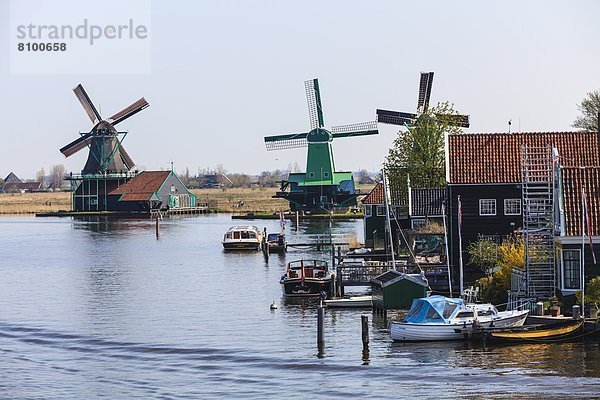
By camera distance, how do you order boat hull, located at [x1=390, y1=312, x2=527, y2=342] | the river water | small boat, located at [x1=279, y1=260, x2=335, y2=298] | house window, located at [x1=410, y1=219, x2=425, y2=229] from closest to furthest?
the river water
boat hull, located at [x1=390, y1=312, x2=527, y2=342]
small boat, located at [x1=279, y1=260, x2=335, y2=298]
house window, located at [x1=410, y1=219, x2=425, y2=229]

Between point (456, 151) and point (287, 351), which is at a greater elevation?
point (456, 151)

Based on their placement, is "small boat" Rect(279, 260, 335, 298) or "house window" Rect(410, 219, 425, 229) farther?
"house window" Rect(410, 219, 425, 229)

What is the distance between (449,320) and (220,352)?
28.8ft

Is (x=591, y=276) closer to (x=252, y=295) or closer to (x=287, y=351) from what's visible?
(x=287, y=351)

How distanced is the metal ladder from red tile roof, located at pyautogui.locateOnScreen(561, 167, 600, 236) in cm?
143

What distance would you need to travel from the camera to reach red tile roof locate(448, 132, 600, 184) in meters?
57.4

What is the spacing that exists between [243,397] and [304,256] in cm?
5211

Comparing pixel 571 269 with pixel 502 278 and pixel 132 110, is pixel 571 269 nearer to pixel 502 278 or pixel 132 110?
pixel 502 278

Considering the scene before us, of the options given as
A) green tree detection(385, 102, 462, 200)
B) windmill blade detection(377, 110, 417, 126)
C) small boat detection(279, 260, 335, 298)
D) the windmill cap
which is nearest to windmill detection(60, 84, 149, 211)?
the windmill cap

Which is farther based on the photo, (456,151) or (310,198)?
(310,198)

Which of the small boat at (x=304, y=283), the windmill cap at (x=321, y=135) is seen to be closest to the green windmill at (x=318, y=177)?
the windmill cap at (x=321, y=135)

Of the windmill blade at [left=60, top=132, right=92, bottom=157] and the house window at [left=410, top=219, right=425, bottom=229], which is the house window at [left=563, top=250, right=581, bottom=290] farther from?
the windmill blade at [left=60, top=132, right=92, bottom=157]

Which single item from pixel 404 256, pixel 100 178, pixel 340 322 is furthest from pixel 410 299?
pixel 100 178

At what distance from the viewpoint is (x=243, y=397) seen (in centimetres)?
3609
